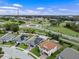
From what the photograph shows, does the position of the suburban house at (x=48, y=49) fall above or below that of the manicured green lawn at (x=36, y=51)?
above

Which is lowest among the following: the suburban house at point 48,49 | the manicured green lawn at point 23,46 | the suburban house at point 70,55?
the manicured green lawn at point 23,46

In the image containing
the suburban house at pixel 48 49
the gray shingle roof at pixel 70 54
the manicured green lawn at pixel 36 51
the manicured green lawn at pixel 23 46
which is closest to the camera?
the gray shingle roof at pixel 70 54

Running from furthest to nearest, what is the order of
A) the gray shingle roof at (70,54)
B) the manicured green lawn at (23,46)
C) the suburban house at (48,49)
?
the manicured green lawn at (23,46) → the suburban house at (48,49) → the gray shingle roof at (70,54)

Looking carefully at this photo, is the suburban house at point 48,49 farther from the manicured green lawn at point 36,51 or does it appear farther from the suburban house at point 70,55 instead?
the suburban house at point 70,55

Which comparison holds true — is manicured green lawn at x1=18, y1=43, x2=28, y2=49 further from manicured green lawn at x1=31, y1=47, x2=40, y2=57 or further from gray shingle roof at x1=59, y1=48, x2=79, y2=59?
gray shingle roof at x1=59, y1=48, x2=79, y2=59

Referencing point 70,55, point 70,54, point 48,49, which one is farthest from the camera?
point 48,49

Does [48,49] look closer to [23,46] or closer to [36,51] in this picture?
[36,51]

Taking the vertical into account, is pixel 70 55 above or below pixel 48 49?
above

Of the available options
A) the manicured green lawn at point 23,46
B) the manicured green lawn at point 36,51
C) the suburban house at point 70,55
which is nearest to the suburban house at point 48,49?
the manicured green lawn at point 36,51

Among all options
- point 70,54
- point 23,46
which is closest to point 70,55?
point 70,54

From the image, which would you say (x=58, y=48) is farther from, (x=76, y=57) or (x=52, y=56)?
(x=76, y=57)

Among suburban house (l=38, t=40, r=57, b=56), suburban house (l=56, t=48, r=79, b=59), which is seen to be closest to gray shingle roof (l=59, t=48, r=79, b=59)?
suburban house (l=56, t=48, r=79, b=59)

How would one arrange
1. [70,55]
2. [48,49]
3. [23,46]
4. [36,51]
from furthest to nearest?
[23,46] < [36,51] < [48,49] < [70,55]
